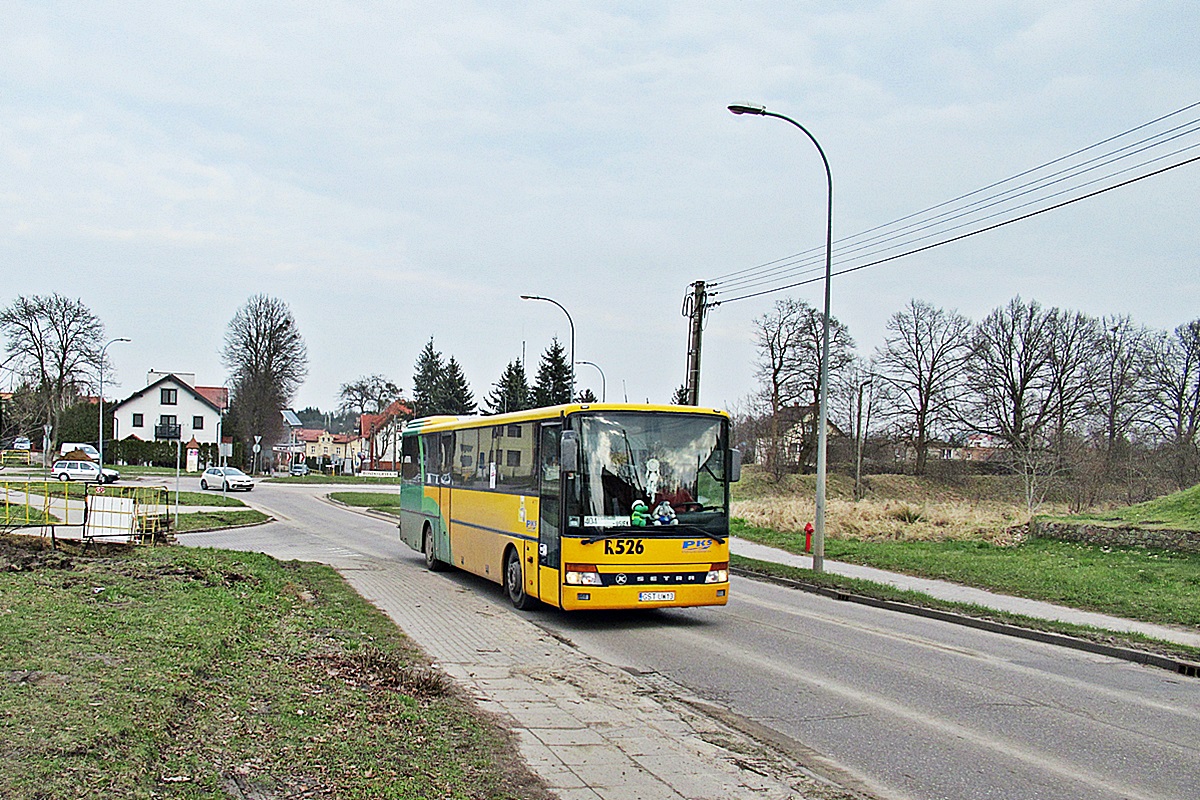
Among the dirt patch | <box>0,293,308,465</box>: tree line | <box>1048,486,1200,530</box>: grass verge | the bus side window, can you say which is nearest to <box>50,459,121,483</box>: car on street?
<box>0,293,308,465</box>: tree line

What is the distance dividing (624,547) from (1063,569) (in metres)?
11.5

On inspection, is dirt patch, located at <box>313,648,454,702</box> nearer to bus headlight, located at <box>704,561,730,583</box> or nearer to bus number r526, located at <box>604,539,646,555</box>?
bus number r526, located at <box>604,539,646,555</box>

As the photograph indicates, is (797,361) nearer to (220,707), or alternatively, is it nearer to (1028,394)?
(1028,394)

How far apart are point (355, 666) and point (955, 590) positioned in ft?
40.5

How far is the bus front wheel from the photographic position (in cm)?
1399

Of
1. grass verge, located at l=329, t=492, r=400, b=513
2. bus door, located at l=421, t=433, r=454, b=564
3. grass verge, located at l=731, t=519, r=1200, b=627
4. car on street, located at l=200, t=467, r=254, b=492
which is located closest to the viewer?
grass verge, located at l=731, t=519, r=1200, b=627

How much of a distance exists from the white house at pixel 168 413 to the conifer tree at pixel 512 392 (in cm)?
3507

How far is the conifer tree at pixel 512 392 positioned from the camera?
6203cm

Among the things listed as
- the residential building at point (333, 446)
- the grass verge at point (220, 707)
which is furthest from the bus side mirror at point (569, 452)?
the residential building at point (333, 446)

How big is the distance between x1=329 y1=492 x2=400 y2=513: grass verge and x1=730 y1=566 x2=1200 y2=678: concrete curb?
25.3 meters

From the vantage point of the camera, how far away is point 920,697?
8836 millimetres

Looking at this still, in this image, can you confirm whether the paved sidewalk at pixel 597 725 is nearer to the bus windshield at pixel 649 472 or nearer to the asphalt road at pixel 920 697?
the asphalt road at pixel 920 697

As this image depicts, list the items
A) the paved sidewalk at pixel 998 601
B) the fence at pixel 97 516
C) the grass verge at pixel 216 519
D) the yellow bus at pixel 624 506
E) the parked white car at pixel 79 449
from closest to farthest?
the yellow bus at pixel 624 506 < the paved sidewalk at pixel 998 601 < the fence at pixel 97 516 < the grass verge at pixel 216 519 < the parked white car at pixel 79 449

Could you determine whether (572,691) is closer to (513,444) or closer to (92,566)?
(513,444)
